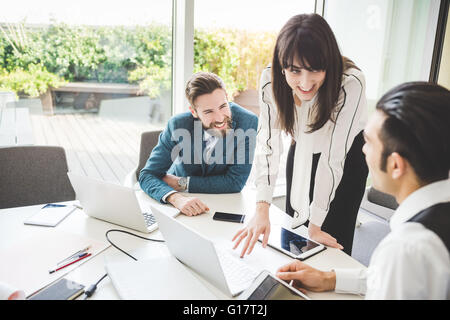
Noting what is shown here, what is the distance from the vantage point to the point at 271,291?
93 centimetres

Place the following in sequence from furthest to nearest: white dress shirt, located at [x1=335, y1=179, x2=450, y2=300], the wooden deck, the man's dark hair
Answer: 1. the wooden deck
2. the man's dark hair
3. white dress shirt, located at [x1=335, y1=179, x2=450, y2=300]

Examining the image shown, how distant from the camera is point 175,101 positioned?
104 inches

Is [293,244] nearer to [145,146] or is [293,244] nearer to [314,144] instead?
[314,144]

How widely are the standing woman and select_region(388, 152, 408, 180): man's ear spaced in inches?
20.5

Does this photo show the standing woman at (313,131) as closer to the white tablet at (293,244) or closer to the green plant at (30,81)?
the white tablet at (293,244)

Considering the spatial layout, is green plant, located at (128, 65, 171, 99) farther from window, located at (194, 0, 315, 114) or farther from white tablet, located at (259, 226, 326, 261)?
white tablet, located at (259, 226, 326, 261)

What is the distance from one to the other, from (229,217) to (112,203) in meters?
0.45

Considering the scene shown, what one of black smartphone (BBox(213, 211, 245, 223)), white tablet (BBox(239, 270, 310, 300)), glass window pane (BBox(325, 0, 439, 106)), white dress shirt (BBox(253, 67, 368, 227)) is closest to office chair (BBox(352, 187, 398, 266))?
white dress shirt (BBox(253, 67, 368, 227))

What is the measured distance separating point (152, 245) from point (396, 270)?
2.62ft

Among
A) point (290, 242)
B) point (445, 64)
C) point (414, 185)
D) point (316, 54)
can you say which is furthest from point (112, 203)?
point (445, 64)

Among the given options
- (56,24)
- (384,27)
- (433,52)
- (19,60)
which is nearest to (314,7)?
(384,27)

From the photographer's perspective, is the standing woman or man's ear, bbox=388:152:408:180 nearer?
man's ear, bbox=388:152:408:180

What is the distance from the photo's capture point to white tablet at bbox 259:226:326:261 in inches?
46.6

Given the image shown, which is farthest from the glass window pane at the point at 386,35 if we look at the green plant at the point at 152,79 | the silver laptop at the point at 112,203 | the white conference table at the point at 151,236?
the silver laptop at the point at 112,203
